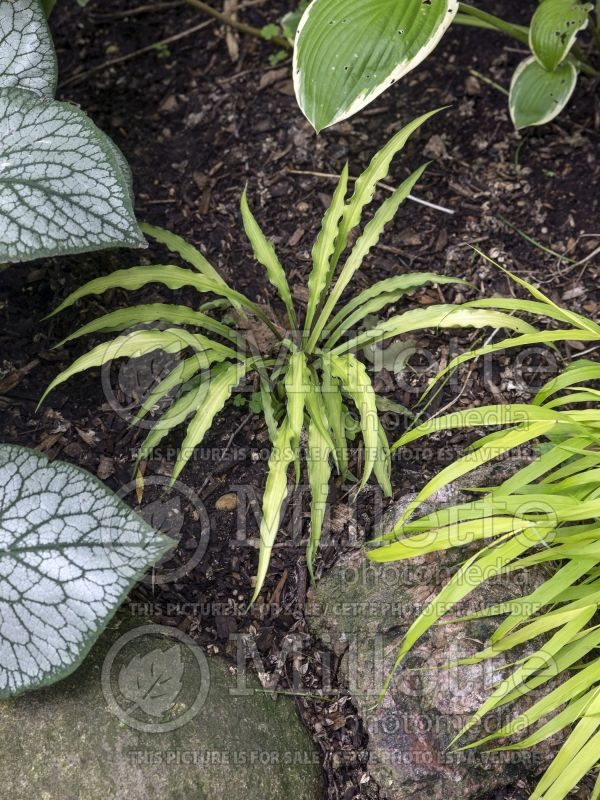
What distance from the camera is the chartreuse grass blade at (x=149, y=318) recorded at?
6.19ft

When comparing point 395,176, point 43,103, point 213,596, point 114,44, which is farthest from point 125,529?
point 114,44

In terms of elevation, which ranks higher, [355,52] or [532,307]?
[355,52]

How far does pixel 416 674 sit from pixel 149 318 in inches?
41.1

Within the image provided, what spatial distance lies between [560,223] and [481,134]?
1.33 feet

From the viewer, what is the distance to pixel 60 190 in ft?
4.99

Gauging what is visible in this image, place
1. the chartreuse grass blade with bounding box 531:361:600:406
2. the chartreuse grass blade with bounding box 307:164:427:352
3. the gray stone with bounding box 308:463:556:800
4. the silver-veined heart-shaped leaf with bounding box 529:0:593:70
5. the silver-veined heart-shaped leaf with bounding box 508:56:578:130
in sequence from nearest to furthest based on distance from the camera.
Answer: the gray stone with bounding box 308:463:556:800, the chartreuse grass blade with bounding box 531:361:600:406, the chartreuse grass blade with bounding box 307:164:427:352, the silver-veined heart-shaped leaf with bounding box 529:0:593:70, the silver-veined heart-shaped leaf with bounding box 508:56:578:130

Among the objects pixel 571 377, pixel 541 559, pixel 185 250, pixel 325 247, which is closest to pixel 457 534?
pixel 541 559

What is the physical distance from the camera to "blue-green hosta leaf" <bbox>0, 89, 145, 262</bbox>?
149cm

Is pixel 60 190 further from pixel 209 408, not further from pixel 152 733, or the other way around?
pixel 152 733

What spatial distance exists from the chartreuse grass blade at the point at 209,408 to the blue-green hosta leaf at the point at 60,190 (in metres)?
0.45

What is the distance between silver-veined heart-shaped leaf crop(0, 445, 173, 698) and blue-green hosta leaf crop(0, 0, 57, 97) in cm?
97

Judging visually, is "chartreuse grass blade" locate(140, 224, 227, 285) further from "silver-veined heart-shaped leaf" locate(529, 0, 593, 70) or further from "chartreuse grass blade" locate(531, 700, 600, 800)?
"chartreuse grass blade" locate(531, 700, 600, 800)

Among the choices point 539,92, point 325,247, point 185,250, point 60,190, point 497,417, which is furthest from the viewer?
point 539,92

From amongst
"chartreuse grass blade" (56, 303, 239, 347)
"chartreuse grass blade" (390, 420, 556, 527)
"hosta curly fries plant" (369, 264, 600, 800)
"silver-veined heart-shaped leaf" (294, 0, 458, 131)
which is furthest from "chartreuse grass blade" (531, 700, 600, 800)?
"silver-veined heart-shaped leaf" (294, 0, 458, 131)
